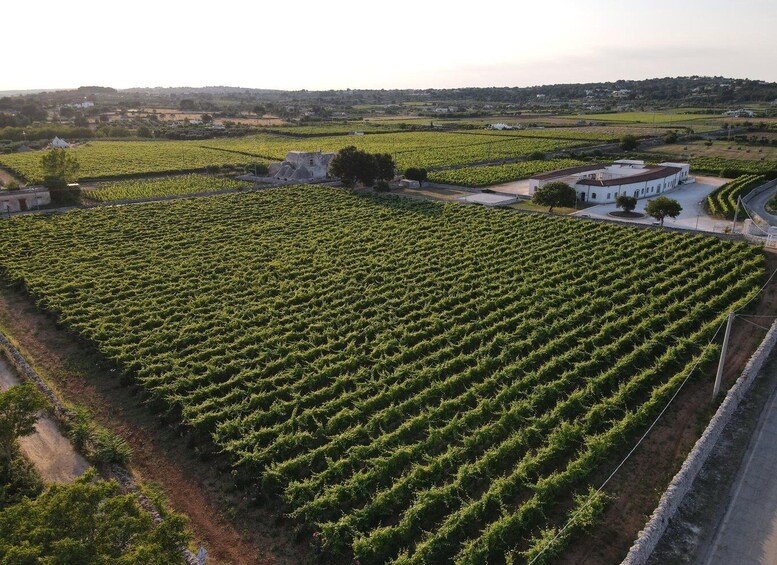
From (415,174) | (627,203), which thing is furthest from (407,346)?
(415,174)

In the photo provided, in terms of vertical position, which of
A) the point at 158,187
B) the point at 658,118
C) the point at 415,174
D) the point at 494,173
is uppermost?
the point at 658,118

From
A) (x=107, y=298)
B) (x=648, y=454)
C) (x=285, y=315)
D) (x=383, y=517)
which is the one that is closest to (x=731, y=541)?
(x=648, y=454)

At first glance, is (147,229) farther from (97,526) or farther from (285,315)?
(97,526)

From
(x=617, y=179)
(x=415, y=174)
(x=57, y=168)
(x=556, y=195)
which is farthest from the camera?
(x=415, y=174)

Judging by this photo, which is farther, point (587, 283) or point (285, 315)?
point (587, 283)

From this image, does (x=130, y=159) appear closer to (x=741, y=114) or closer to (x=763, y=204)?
(x=763, y=204)

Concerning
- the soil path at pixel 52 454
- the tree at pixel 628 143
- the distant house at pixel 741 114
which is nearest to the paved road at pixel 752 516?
the soil path at pixel 52 454

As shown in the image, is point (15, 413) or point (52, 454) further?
point (52, 454)

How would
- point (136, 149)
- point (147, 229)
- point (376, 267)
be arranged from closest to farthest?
point (376, 267)
point (147, 229)
point (136, 149)
